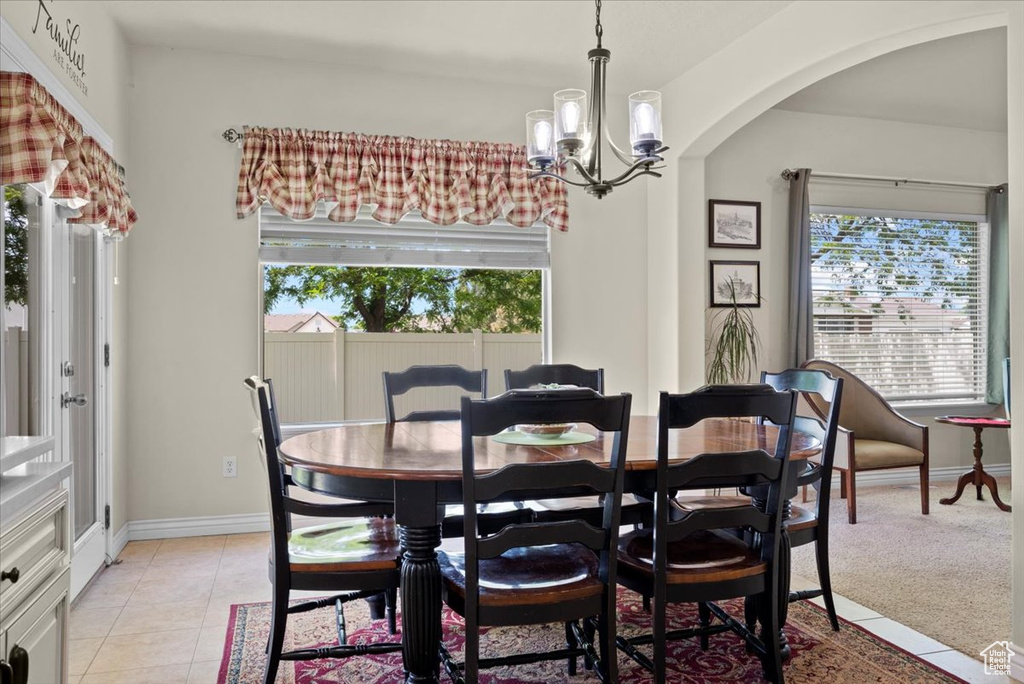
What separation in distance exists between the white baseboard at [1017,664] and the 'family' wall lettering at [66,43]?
3.90 metres

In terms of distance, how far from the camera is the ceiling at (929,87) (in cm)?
414

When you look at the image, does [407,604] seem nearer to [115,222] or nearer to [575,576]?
[575,576]

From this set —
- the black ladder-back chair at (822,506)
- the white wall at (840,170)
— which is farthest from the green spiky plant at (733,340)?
the black ladder-back chair at (822,506)

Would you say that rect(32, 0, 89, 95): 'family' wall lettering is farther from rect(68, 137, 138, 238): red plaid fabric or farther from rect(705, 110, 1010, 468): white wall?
rect(705, 110, 1010, 468): white wall

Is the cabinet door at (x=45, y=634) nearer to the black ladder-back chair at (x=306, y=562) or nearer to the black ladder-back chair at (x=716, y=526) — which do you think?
the black ladder-back chair at (x=306, y=562)

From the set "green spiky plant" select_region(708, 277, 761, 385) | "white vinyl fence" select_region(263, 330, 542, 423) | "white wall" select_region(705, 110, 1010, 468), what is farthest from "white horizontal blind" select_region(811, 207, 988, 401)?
"white vinyl fence" select_region(263, 330, 542, 423)

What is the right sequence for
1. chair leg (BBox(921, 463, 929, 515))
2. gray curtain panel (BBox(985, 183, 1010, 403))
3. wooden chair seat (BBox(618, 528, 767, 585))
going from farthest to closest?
1. gray curtain panel (BBox(985, 183, 1010, 403))
2. chair leg (BBox(921, 463, 929, 515))
3. wooden chair seat (BBox(618, 528, 767, 585))

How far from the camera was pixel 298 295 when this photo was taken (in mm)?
4301

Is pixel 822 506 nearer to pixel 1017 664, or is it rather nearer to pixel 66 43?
pixel 1017 664

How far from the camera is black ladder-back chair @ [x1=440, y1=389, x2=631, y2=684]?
1.84m

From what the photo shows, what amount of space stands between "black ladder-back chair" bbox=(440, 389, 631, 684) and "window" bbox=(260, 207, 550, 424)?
2.53m

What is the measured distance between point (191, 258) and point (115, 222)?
2.69 feet

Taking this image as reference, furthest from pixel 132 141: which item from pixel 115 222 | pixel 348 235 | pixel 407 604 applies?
pixel 407 604

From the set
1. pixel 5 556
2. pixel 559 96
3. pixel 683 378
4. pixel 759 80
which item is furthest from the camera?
pixel 683 378
